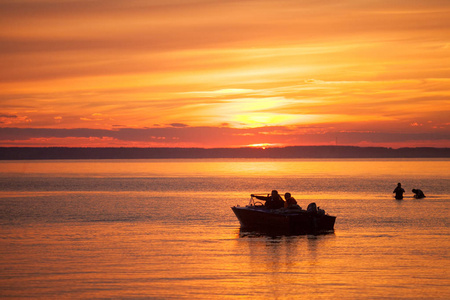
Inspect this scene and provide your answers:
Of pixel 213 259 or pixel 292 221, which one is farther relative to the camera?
pixel 292 221

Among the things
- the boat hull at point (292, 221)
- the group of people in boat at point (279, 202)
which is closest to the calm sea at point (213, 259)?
the boat hull at point (292, 221)

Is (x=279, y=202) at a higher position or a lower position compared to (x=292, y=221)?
higher

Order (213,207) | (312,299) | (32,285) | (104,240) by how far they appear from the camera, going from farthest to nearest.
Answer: (213,207)
(104,240)
(32,285)
(312,299)

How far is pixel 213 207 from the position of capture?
58438 mm

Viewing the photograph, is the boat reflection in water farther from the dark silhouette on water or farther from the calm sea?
the calm sea

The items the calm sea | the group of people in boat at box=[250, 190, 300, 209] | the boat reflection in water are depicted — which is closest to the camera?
the calm sea

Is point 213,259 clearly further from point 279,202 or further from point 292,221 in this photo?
point 279,202

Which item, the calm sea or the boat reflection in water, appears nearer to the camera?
the calm sea

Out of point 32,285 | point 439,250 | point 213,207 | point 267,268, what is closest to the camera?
point 32,285

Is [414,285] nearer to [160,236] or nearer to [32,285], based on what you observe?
[32,285]

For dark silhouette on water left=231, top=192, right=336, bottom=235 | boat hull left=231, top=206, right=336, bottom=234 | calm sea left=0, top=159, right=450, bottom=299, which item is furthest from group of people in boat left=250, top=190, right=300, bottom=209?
calm sea left=0, top=159, right=450, bottom=299

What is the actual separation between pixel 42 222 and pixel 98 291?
24.6 meters

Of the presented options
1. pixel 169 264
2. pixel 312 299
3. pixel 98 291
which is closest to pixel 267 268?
pixel 169 264

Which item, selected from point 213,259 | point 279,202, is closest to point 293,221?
point 279,202
